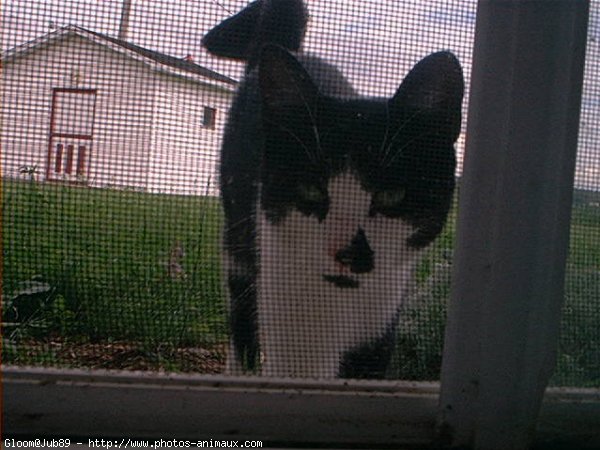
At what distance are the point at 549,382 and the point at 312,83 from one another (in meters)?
0.60

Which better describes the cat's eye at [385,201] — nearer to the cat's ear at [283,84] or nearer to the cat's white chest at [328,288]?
the cat's white chest at [328,288]

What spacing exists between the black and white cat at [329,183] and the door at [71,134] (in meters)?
0.22

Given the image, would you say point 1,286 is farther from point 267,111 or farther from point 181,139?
point 267,111

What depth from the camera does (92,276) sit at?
105 cm

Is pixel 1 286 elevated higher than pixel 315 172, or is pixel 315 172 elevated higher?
pixel 315 172

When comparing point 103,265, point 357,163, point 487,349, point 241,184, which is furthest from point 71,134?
point 487,349

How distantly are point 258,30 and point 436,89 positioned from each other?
0.32m

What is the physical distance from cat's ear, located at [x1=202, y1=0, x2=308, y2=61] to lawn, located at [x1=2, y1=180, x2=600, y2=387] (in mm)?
264

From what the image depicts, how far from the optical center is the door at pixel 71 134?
102 centimetres

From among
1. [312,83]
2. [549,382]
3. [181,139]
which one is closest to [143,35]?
[181,139]

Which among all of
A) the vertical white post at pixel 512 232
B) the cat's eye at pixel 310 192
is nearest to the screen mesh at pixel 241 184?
the cat's eye at pixel 310 192

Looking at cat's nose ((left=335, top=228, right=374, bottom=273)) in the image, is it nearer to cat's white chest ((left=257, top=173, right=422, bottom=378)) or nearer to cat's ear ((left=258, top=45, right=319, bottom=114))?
cat's white chest ((left=257, top=173, right=422, bottom=378))

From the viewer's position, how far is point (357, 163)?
1139 millimetres

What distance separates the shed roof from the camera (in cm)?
97
